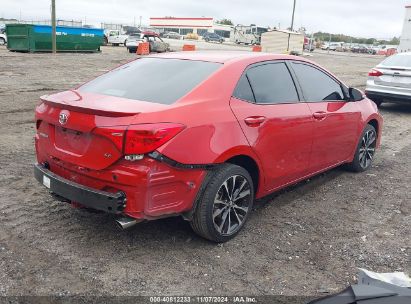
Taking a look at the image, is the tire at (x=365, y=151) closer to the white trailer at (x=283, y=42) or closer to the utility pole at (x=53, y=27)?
the utility pole at (x=53, y=27)

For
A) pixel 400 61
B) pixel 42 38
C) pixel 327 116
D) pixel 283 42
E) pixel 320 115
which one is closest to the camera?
pixel 320 115

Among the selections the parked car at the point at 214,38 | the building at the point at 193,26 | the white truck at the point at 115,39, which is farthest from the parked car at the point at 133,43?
the building at the point at 193,26

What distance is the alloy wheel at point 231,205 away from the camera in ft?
12.7

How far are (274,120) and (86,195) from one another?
1.85 metres

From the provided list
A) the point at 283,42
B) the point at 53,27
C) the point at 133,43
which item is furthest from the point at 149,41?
the point at 283,42

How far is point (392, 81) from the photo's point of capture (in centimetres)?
1110

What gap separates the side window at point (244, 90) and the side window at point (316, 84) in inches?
36.2

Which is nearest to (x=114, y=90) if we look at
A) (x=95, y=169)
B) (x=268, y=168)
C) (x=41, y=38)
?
(x=95, y=169)

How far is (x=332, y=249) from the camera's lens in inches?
157

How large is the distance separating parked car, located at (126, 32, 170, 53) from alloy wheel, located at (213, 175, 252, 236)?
95.5 feet

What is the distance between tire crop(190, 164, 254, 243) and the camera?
3.72 meters

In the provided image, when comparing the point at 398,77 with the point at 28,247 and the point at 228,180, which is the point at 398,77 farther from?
the point at 28,247

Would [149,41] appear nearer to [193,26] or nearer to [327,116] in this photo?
[327,116]

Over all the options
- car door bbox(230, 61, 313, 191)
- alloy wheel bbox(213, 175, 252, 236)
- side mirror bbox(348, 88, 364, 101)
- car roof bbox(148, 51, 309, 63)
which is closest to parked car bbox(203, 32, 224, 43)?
side mirror bbox(348, 88, 364, 101)
